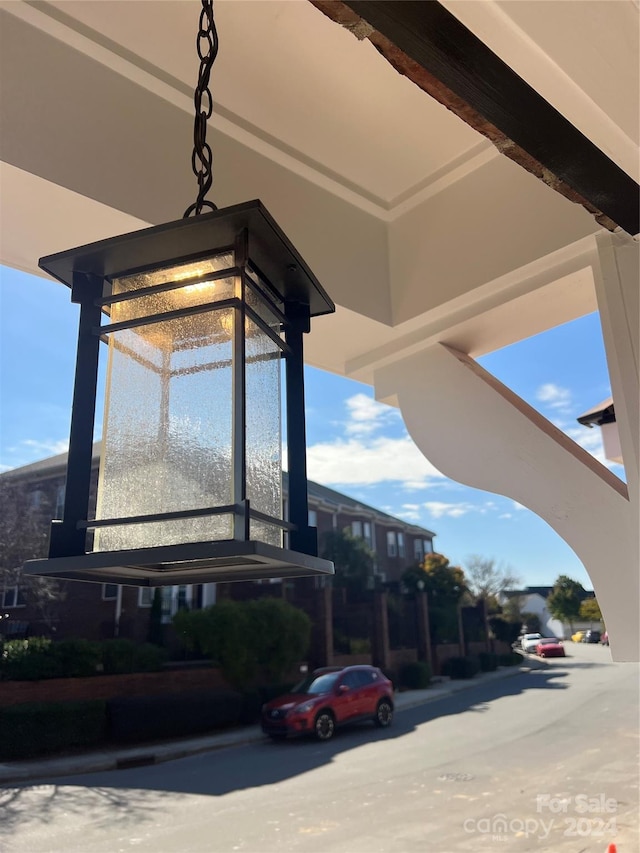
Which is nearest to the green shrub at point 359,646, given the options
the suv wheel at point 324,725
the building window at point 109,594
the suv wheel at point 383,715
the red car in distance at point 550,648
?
the suv wheel at point 383,715

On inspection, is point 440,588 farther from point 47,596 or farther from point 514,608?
point 47,596

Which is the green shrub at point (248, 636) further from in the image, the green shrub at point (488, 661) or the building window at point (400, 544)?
the building window at point (400, 544)

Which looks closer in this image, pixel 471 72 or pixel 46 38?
pixel 471 72

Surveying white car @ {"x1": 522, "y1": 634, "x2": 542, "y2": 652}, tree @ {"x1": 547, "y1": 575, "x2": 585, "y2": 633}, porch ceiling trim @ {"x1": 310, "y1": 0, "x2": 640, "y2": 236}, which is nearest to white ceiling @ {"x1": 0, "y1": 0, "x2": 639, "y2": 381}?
porch ceiling trim @ {"x1": 310, "y1": 0, "x2": 640, "y2": 236}

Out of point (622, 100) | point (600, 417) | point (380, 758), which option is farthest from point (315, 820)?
point (622, 100)

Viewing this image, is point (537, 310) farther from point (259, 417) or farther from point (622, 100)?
point (259, 417)

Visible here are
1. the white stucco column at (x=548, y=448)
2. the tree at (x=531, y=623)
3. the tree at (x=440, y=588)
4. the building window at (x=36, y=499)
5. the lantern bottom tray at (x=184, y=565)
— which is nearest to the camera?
the lantern bottom tray at (x=184, y=565)

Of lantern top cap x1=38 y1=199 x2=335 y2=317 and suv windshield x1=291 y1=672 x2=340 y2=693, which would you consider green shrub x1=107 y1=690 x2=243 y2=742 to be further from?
lantern top cap x1=38 y1=199 x2=335 y2=317

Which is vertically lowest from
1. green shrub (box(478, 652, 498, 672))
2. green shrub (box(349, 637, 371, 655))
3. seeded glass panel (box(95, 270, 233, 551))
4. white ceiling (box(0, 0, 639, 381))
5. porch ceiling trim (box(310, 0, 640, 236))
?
green shrub (box(478, 652, 498, 672))
